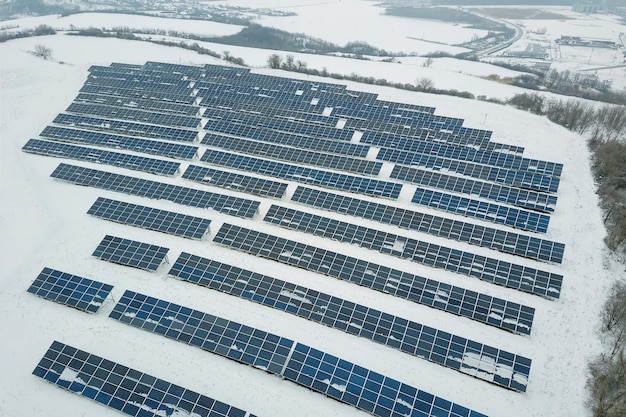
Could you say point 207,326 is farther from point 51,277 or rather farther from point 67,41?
point 67,41

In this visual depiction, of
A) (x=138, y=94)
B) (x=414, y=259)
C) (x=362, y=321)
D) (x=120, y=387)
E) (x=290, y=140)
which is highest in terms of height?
(x=138, y=94)

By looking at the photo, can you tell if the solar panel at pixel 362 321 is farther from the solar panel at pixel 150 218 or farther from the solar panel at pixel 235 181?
the solar panel at pixel 235 181

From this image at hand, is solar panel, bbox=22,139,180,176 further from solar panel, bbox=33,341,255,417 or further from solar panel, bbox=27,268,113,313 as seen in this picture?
solar panel, bbox=33,341,255,417

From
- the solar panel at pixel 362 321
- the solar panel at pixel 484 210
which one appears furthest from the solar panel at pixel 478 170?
the solar panel at pixel 362 321

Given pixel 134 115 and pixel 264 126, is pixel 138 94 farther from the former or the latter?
pixel 264 126

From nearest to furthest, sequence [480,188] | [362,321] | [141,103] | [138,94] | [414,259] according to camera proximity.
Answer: [362,321], [414,259], [480,188], [141,103], [138,94]

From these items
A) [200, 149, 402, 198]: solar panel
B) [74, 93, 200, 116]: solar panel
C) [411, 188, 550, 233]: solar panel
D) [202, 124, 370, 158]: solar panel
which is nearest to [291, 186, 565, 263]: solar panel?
[411, 188, 550, 233]: solar panel

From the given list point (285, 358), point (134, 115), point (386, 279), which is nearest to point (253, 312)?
point (285, 358)
